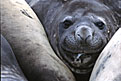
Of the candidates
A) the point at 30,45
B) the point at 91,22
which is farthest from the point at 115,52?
the point at 91,22

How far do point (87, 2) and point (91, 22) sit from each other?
32 centimetres

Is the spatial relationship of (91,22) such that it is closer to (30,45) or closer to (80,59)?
(80,59)

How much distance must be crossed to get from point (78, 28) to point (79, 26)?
45 millimetres

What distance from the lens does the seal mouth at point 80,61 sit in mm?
3635

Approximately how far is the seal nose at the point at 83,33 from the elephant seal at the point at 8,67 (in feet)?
3.31

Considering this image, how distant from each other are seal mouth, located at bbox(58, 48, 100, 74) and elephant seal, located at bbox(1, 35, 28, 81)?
1069mm

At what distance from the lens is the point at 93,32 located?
369 cm

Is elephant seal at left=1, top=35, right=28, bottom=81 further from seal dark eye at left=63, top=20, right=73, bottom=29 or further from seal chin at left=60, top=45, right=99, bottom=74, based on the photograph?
seal dark eye at left=63, top=20, right=73, bottom=29

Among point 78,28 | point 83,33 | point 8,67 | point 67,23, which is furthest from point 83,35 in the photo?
point 8,67

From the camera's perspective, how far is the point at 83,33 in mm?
3555

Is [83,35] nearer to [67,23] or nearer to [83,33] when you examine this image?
[83,33]

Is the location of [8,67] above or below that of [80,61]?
above

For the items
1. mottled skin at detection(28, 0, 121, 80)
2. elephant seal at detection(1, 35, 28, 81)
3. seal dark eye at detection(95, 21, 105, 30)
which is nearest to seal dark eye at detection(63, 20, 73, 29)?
mottled skin at detection(28, 0, 121, 80)

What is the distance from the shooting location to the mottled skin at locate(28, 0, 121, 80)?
3631mm
